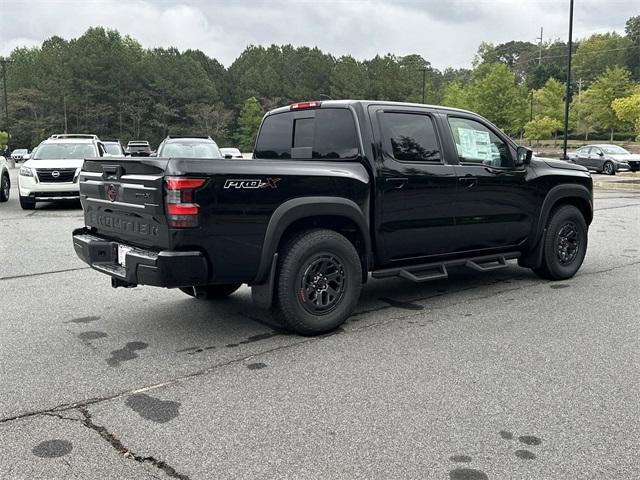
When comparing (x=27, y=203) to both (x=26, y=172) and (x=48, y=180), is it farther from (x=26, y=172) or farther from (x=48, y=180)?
(x=48, y=180)

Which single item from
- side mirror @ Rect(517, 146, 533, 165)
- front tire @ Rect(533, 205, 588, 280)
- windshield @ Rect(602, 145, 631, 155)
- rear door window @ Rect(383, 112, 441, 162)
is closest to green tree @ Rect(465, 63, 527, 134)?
windshield @ Rect(602, 145, 631, 155)

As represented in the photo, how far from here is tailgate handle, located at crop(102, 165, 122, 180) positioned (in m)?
4.77

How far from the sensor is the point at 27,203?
14367 millimetres

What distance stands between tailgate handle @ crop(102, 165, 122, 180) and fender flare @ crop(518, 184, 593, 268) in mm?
4345

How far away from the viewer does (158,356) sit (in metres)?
4.51

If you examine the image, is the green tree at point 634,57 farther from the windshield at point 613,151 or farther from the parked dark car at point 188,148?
the parked dark car at point 188,148

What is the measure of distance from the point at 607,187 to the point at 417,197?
20004mm

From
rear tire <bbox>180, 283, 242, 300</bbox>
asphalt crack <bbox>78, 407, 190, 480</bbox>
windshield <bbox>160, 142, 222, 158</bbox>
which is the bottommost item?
asphalt crack <bbox>78, 407, 190, 480</bbox>

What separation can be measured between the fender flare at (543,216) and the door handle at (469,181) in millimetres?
1127

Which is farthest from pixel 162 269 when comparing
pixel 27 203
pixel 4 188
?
pixel 4 188

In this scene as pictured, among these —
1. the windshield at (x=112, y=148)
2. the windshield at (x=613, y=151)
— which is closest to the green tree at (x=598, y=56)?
the windshield at (x=613, y=151)

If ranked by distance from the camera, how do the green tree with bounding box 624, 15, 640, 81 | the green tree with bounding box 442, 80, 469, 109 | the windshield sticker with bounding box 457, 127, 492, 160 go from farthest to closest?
the green tree with bounding box 624, 15, 640, 81
the green tree with bounding box 442, 80, 469, 109
the windshield sticker with bounding box 457, 127, 492, 160

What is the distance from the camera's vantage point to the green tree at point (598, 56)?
12119 centimetres

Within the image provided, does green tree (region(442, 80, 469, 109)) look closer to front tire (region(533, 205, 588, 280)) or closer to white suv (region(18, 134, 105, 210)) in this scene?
white suv (region(18, 134, 105, 210))
